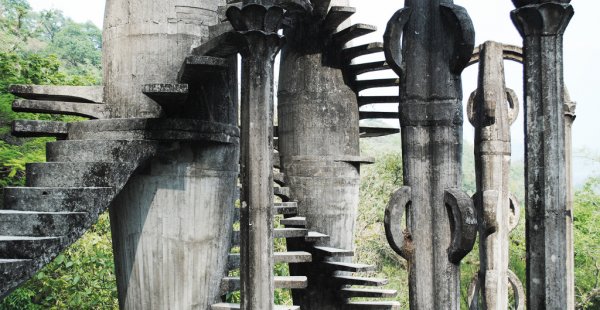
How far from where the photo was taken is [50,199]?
23.3 ft

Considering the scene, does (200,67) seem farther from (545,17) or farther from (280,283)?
(545,17)

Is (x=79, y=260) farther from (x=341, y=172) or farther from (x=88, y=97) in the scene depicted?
(x=88, y=97)

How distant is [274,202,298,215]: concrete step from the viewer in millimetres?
9945

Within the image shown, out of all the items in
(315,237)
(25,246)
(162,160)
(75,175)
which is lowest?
(315,237)

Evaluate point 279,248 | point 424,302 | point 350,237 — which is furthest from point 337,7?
point 279,248

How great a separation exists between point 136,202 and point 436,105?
125 inches

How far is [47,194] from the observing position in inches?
281

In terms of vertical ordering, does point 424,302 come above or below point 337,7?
below

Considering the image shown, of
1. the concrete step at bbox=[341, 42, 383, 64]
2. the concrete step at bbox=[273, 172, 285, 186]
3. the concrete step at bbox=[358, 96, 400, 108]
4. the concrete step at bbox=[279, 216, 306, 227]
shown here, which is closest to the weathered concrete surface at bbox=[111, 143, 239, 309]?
the concrete step at bbox=[279, 216, 306, 227]

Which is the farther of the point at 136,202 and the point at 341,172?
the point at 341,172

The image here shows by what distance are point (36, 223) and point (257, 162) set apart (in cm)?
197

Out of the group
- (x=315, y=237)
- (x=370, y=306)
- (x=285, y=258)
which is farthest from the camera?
(x=370, y=306)

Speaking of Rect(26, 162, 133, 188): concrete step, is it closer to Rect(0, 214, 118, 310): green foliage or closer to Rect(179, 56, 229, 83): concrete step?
Rect(179, 56, 229, 83): concrete step

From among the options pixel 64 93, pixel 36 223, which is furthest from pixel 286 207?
pixel 36 223
